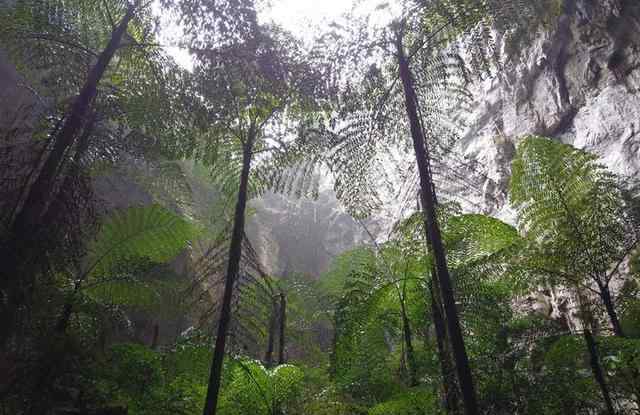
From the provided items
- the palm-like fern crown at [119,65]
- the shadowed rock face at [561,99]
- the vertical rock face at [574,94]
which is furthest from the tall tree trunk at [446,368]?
the vertical rock face at [574,94]

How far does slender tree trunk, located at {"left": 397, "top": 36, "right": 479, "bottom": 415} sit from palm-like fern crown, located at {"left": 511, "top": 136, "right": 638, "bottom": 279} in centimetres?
168

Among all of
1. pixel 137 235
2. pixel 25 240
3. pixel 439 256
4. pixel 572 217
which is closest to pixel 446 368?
pixel 439 256

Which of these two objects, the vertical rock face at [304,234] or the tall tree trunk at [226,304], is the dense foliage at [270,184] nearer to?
the tall tree trunk at [226,304]

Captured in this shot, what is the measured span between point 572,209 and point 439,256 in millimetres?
2082

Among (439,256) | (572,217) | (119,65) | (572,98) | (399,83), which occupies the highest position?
(572,98)

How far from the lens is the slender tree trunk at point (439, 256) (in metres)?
1.74

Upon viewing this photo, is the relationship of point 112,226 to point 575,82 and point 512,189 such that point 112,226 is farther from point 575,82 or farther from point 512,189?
point 575,82

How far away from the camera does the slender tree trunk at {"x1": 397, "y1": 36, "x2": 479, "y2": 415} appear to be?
1.74m

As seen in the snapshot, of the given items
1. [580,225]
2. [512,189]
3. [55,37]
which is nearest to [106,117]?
[55,37]

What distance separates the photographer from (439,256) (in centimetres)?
200

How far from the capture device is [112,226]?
433 centimetres

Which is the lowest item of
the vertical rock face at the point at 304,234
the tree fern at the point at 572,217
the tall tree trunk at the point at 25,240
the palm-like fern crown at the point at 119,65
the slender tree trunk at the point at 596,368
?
the slender tree trunk at the point at 596,368

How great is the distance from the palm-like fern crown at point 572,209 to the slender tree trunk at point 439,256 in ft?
5.51

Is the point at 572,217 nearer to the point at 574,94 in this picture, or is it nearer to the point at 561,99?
the point at 574,94
